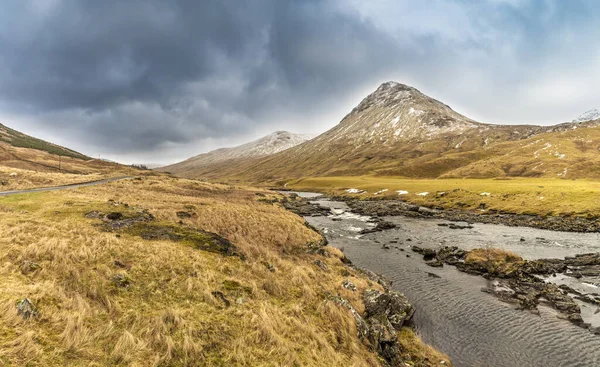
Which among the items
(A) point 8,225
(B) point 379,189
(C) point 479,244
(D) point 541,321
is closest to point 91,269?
→ (A) point 8,225

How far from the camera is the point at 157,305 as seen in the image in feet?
44.7

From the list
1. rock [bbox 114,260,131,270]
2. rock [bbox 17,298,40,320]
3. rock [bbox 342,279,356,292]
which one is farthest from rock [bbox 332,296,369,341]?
rock [bbox 17,298,40,320]

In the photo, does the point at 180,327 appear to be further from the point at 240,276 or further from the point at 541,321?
the point at 541,321

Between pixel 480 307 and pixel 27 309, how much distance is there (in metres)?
30.6

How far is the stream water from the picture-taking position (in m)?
19.1

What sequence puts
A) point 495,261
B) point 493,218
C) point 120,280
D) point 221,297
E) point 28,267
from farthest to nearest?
point 493,218 < point 495,261 < point 221,297 < point 120,280 < point 28,267

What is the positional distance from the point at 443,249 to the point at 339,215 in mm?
38432

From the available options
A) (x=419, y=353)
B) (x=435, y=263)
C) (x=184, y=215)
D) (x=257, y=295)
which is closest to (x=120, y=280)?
(x=257, y=295)

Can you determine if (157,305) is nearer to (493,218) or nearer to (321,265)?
(321,265)

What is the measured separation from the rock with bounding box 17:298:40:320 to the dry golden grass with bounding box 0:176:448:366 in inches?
8.5

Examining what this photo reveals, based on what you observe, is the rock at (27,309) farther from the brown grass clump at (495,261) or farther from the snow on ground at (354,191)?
the snow on ground at (354,191)

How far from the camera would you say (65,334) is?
9727mm

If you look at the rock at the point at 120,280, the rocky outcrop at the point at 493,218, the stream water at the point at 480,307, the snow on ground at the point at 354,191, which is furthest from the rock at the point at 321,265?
the snow on ground at the point at 354,191

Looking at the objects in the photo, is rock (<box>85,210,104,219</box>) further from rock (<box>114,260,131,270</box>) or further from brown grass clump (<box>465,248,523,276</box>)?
brown grass clump (<box>465,248,523,276</box>)
